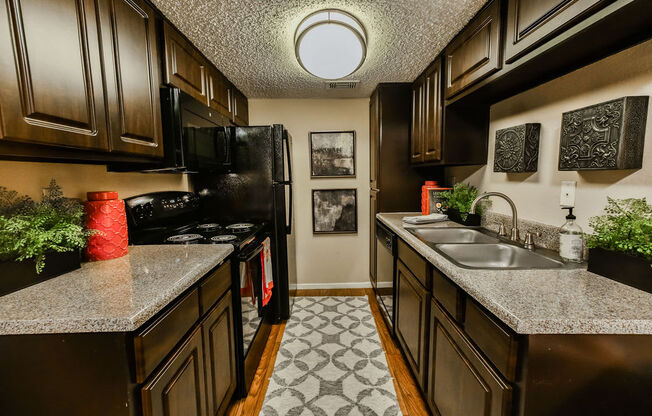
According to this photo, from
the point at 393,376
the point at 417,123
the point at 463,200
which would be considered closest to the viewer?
the point at 393,376

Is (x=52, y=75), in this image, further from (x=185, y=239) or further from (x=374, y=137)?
(x=374, y=137)

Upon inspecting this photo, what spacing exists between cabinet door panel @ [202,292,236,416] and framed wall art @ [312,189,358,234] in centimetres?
185

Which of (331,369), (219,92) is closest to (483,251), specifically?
(331,369)

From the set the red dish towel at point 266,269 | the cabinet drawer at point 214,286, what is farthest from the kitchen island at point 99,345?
the red dish towel at point 266,269

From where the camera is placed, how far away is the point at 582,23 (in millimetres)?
920

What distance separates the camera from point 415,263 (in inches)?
63.1

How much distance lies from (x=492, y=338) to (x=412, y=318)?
2.71ft

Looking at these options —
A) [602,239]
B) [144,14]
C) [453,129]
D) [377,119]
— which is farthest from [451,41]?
[144,14]

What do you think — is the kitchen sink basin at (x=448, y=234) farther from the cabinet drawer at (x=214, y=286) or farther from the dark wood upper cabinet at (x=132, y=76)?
the dark wood upper cabinet at (x=132, y=76)

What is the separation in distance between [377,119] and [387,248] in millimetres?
1317

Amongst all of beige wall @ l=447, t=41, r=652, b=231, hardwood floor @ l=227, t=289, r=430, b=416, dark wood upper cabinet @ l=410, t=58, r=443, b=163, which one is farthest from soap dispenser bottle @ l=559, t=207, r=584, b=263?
hardwood floor @ l=227, t=289, r=430, b=416

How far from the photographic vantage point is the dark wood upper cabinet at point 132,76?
1153 millimetres

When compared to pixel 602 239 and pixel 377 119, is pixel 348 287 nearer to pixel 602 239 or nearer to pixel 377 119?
pixel 377 119

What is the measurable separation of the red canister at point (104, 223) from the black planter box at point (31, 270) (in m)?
0.12
